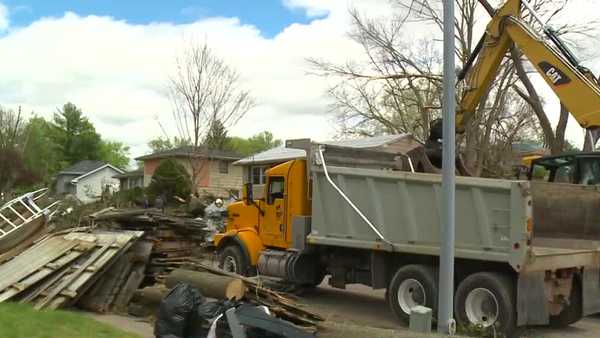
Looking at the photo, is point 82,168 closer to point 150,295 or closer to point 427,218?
point 150,295

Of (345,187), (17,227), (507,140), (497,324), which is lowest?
(497,324)

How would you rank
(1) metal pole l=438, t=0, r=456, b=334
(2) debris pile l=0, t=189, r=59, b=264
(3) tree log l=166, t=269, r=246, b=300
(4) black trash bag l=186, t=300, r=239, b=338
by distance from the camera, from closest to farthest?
(1) metal pole l=438, t=0, r=456, b=334 < (4) black trash bag l=186, t=300, r=239, b=338 < (3) tree log l=166, t=269, r=246, b=300 < (2) debris pile l=0, t=189, r=59, b=264

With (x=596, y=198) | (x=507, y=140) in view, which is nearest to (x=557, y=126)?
(x=507, y=140)

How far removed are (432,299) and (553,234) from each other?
8.25 ft

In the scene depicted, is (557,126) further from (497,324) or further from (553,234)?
(497,324)

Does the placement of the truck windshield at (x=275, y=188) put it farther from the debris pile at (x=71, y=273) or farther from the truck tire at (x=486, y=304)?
the truck tire at (x=486, y=304)

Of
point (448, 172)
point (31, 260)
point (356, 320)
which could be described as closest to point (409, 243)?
point (356, 320)

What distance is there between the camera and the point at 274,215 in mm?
13836

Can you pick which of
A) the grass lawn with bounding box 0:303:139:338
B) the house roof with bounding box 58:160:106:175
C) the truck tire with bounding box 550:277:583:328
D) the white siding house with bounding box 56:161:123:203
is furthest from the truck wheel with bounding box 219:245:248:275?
the house roof with bounding box 58:160:106:175

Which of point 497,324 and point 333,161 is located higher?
point 333,161

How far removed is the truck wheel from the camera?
14070 mm

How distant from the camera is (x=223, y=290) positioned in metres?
10.1

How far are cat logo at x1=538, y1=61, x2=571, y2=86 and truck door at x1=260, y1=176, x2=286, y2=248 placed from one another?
531 centimetres

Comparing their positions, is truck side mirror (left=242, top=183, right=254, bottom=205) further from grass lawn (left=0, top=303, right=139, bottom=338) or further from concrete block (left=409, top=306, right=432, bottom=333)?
concrete block (left=409, top=306, right=432, bottom=333)
